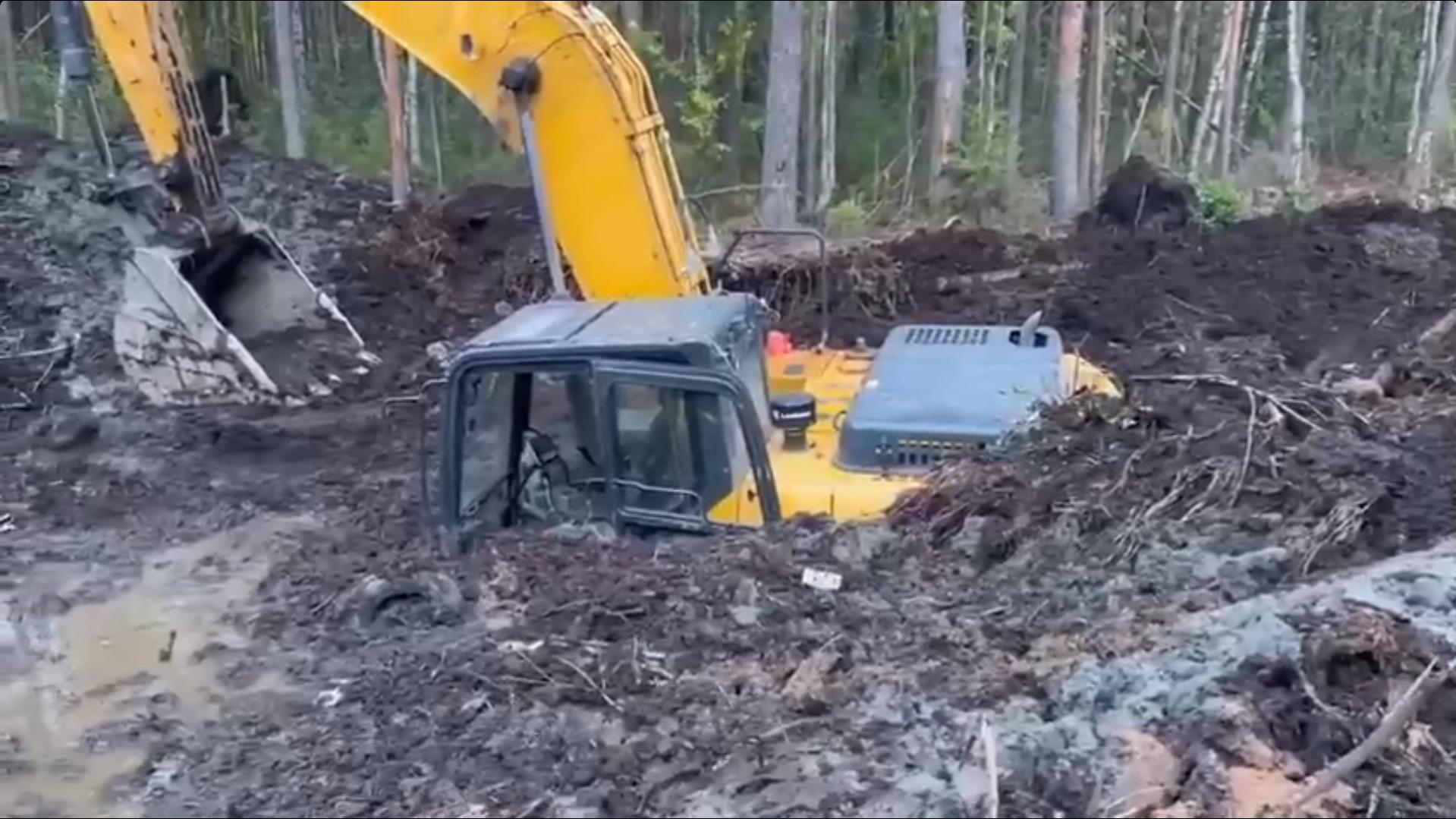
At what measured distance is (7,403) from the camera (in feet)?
29.5

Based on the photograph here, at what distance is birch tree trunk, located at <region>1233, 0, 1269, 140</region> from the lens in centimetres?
2542

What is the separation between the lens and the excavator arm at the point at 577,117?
7551 millimetres

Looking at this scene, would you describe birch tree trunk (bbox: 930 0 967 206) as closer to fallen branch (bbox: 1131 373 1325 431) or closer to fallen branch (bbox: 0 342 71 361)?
fallen branch (bbox: 1131 373 1325 431)

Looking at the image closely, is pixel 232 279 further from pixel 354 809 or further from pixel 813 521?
pixel 354 809

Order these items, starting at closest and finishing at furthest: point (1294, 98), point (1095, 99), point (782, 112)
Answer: point (782, 112) < point (1294, 98) < point (1095, 99)

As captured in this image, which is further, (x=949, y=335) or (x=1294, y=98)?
(x=1294, y=98)

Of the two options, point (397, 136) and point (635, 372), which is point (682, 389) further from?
point (397, 136)

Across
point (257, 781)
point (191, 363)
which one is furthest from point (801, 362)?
point (191, 363)

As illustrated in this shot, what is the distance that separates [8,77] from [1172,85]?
22.5 meters

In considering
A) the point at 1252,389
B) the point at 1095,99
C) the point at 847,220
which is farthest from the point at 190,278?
the point at 1095,99

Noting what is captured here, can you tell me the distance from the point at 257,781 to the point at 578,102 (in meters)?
3.62

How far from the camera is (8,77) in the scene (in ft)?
18.2

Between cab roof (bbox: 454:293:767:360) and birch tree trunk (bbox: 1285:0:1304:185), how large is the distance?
11711 millimetres

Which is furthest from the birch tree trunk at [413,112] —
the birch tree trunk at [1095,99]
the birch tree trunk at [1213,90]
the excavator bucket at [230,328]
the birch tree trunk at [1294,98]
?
the birch tree trunk at [1213,90]
